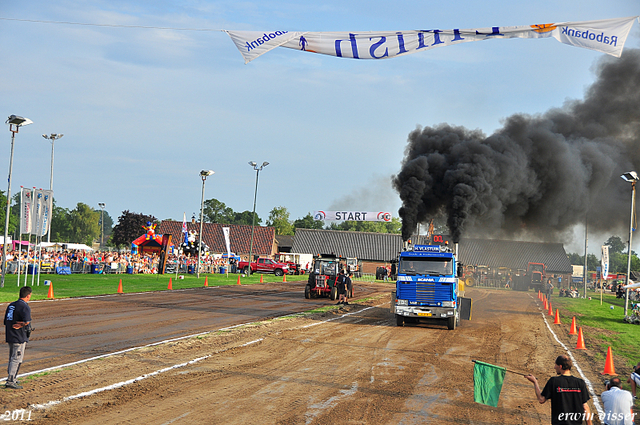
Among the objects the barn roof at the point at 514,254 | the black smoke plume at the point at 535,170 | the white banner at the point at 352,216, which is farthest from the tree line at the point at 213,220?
the black smoke plume at the point at 535,170

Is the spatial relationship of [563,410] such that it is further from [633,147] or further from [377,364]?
[633,147]

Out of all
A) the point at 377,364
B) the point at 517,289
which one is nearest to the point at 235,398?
the point at 377,364

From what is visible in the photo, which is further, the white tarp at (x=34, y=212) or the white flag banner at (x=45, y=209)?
the white flag banner at (x=45, y=209)

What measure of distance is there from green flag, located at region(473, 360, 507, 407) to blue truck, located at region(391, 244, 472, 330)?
13.3 m

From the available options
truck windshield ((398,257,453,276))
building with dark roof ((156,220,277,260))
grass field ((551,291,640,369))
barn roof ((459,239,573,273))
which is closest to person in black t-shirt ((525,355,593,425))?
grass field ((551,291,640,369))

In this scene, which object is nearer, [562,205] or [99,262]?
[562,205]

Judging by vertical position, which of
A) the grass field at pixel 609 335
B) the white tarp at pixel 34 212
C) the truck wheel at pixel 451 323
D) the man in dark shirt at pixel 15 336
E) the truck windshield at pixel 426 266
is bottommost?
the grass field at pixel 609 335

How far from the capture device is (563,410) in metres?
6.20

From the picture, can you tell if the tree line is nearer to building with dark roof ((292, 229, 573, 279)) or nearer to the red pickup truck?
building with dark roof ((292, 229, 573, 279))

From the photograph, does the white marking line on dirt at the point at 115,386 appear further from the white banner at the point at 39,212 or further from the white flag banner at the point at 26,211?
the white flag banner at the point at 26,211

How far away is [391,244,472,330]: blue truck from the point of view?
811 inches

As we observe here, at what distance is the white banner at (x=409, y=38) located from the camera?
10.3m

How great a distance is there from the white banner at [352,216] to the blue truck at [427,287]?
8692 centimetres

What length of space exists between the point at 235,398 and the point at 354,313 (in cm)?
1713
